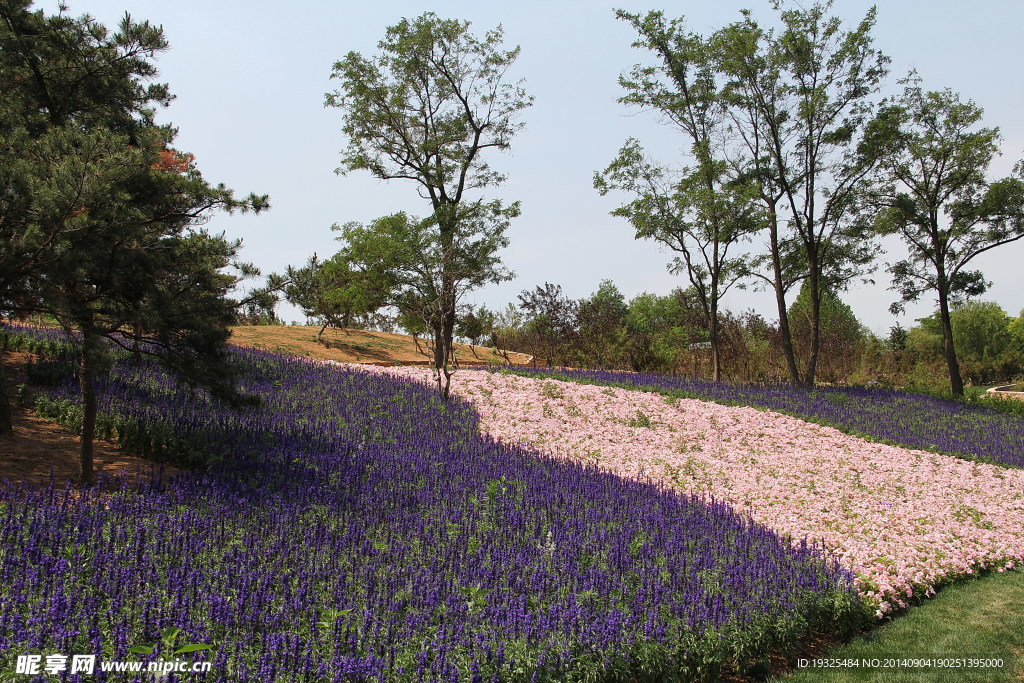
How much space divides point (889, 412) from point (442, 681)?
18747 mm

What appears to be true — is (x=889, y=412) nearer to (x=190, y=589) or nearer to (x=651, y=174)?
(x=651, y=174)

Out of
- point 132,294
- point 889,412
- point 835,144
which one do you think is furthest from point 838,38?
point 132,294

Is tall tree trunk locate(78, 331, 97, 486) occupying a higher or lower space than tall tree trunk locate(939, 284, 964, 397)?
lower

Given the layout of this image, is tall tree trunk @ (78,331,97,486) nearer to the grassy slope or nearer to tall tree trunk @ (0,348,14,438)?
tall tree trunk @ (0,348,14,438)

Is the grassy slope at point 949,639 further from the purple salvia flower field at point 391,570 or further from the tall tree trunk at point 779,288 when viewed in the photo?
the tall tree trunk at point 779,288

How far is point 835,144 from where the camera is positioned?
82.6 ft

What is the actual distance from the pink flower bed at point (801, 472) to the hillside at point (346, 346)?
27.1 ft

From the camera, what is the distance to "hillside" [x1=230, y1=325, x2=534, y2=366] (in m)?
24.5

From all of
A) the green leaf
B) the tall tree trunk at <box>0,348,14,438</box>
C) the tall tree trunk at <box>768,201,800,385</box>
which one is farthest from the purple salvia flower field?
the tall tree trunk at <box>768,201,800,385</box>

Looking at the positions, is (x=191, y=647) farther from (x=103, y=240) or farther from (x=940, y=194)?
(x=940, y=194)

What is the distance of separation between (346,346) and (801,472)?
20.2 metres

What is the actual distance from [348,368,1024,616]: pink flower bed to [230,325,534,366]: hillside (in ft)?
27.1

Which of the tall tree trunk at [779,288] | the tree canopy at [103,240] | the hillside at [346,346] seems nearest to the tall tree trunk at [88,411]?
the tree canopy at [103,240]

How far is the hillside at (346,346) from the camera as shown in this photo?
24.5 meters
